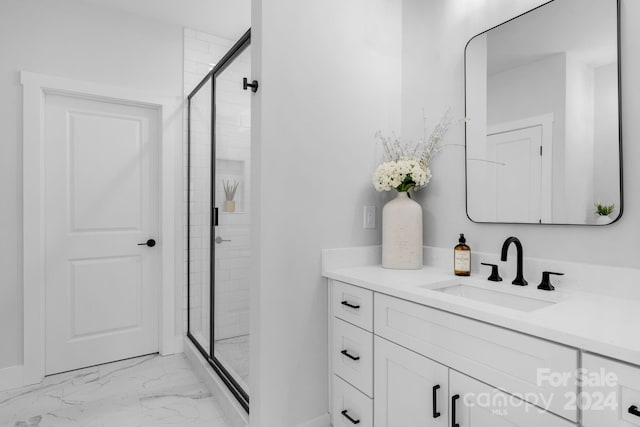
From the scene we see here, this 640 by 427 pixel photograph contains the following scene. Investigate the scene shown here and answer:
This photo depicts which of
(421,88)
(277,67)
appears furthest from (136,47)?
(421,88)

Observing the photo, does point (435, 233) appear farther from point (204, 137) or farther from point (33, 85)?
point (33, 85)

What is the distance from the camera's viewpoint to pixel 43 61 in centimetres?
237

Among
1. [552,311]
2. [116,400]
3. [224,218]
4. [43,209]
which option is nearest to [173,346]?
[116,400]

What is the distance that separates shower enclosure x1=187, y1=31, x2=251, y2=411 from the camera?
2047 mm

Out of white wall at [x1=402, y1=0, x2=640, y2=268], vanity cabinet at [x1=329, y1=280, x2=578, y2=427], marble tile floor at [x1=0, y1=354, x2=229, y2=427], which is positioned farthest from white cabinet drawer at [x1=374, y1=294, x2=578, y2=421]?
marble tile floor at [x1=0, y1=354, x2=229, y2=427]

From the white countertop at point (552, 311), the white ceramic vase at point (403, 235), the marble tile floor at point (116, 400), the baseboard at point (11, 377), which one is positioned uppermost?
the white ceramic vase at point (403, 235)

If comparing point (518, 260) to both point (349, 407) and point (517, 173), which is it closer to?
point (517, 173)

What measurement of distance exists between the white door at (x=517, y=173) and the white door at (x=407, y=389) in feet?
2.43

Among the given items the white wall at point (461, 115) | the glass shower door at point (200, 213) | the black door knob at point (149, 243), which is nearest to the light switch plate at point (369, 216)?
the white wall at point (461, 115)

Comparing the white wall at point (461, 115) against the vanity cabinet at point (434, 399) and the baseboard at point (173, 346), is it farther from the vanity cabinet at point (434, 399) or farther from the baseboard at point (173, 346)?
the baseboard at point (173, 346)

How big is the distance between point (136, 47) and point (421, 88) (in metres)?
2.17

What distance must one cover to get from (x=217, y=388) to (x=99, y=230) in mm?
1479

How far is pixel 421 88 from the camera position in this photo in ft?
6.27

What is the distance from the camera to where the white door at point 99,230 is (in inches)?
97.4
